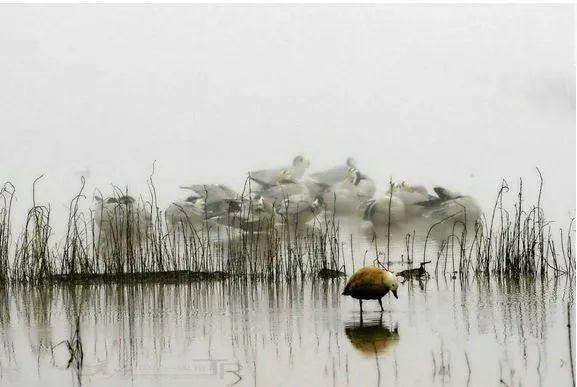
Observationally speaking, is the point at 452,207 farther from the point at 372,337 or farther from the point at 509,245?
the point at 372,337

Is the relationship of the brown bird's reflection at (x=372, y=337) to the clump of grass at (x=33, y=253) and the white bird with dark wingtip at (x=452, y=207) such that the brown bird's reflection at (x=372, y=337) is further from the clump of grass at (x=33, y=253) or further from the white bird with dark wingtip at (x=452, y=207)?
the clump of grass at (x=33, y=253)

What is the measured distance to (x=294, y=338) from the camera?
2578 millimetres

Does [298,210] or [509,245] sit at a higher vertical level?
[298,210]

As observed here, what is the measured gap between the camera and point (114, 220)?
11.8 feet

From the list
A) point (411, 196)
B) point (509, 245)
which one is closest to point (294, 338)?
point (411, 196)

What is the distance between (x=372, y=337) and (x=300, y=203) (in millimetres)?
1095

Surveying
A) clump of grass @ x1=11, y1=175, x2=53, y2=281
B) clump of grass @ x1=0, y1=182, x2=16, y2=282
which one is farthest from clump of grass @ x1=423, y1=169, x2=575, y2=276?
clump of grass @ x1=0, y1=182, x2=16, y2=282

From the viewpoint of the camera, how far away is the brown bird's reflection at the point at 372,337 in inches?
95.8

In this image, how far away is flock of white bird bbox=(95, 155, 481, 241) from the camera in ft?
10.9

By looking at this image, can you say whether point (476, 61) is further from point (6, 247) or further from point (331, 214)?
point (6, 247)

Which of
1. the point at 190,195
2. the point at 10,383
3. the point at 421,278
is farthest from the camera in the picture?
the point at 421,278

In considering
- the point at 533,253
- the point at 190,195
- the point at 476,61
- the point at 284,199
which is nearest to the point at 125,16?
the point at 190,195

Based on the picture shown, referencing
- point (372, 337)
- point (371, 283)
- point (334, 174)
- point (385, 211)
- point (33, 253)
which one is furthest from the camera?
point (33, 253)

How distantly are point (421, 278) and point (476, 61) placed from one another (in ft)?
2.84
